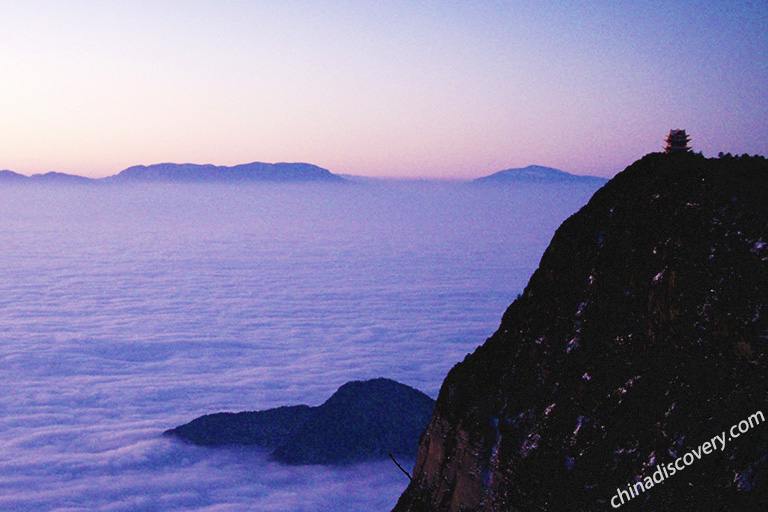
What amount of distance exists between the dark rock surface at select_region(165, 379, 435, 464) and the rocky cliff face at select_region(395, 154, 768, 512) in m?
16.8

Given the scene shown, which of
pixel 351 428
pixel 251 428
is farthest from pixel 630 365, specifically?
pixel 251 428

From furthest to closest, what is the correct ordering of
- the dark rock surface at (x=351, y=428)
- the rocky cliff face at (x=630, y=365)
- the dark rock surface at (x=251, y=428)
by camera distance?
1. the dark rock surface at (x=251, y=428)
2. the dark rock surface at (x=351, y=428)
3. the rocky cliff face at (x=630, y=365)

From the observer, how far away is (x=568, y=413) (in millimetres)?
3186

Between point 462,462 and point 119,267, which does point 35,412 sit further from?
point 119,267

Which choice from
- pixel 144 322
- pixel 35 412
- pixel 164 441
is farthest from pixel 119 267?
pixel 164 441

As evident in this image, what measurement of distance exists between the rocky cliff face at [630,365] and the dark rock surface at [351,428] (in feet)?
55.1

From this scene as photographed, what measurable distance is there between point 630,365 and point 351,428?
62.5 feet

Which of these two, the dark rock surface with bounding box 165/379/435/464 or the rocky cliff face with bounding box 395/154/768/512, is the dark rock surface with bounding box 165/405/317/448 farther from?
the rocky cliff face with bounding box 395/154/768/512

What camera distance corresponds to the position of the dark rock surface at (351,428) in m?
20.3

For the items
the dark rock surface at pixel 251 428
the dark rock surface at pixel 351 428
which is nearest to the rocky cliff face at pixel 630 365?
the dark rock surface at pixel 351 428

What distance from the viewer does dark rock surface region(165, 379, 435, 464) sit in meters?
20.3

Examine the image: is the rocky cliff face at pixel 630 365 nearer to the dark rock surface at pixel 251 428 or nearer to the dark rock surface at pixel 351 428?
the dark rock surface at pixel 351 428

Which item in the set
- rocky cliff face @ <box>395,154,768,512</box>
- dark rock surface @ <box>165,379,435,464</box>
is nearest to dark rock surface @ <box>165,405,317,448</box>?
dark rock surface @ <box>165,379,435,464</box>

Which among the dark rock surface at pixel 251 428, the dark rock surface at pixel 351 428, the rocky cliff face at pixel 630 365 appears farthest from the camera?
the dark rock surface at pixel 251 428
